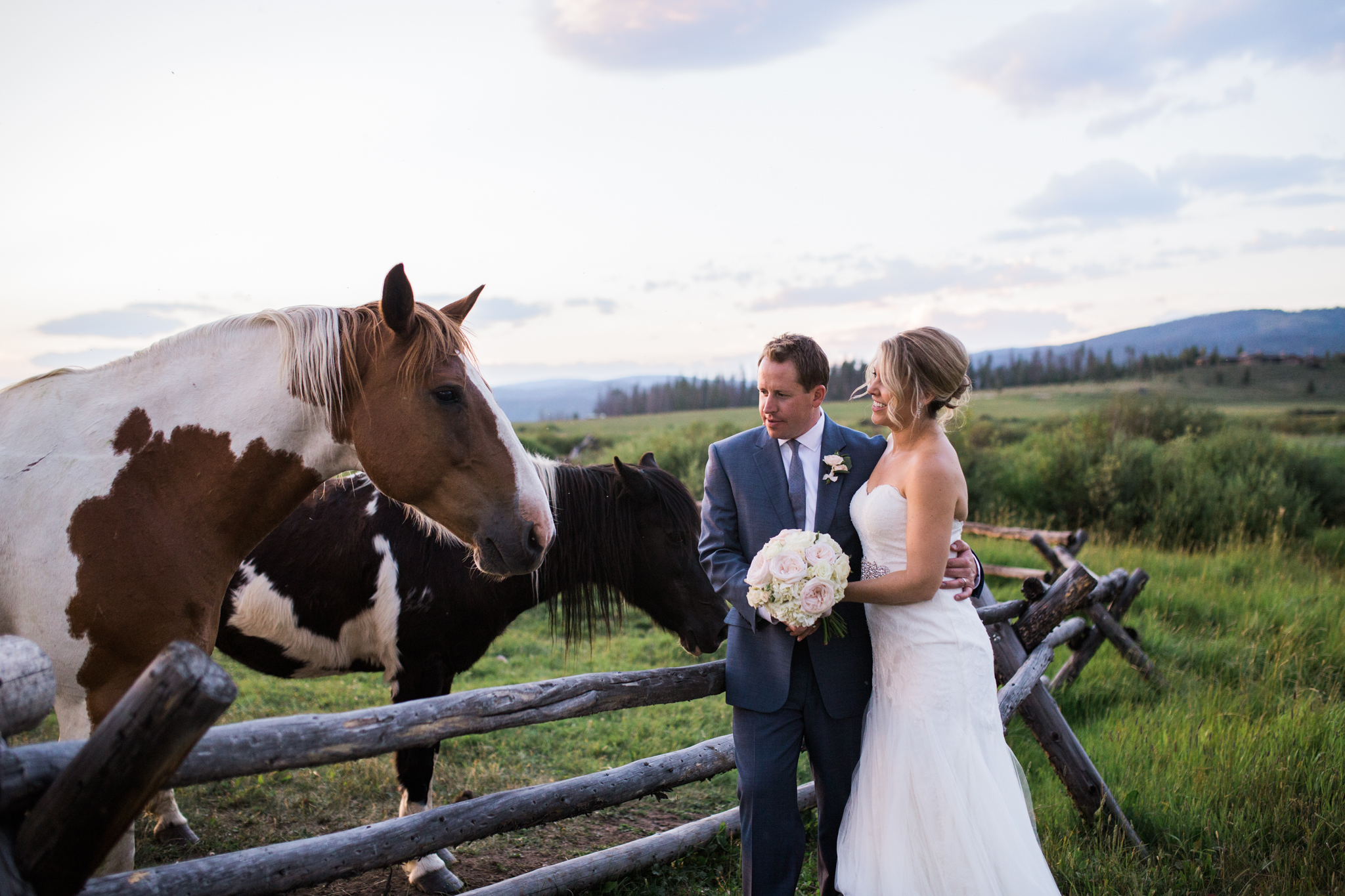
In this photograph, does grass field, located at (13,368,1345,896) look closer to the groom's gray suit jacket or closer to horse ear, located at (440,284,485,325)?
the groom's gray suit jacket

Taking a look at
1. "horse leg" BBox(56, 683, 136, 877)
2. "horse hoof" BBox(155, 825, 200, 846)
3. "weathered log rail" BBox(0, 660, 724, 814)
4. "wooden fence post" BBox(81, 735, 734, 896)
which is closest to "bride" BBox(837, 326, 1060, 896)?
"weathered log rail" BBox(0, 660, 724, 814)

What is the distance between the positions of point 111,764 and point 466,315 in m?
2.02

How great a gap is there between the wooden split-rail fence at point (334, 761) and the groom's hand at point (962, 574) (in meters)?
1.10

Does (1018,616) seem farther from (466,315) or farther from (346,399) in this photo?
(346,399)

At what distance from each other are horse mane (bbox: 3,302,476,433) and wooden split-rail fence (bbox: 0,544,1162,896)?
1086 millimetres

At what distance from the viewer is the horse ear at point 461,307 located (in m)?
3.04

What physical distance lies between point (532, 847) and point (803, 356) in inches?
139

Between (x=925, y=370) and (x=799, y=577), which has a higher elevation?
(x=925, y=370)

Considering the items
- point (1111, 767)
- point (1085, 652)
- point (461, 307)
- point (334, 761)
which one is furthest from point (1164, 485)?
point (334, 761)

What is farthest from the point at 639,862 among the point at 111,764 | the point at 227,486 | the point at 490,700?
the point at 111,764

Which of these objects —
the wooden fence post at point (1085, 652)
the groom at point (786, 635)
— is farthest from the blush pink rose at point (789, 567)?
the wooden fence post at point (1085, 652)

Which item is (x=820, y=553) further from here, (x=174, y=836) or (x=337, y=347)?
(x=174, y=836)

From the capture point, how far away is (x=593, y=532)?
4.56m

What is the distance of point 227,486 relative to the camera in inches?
99.5
